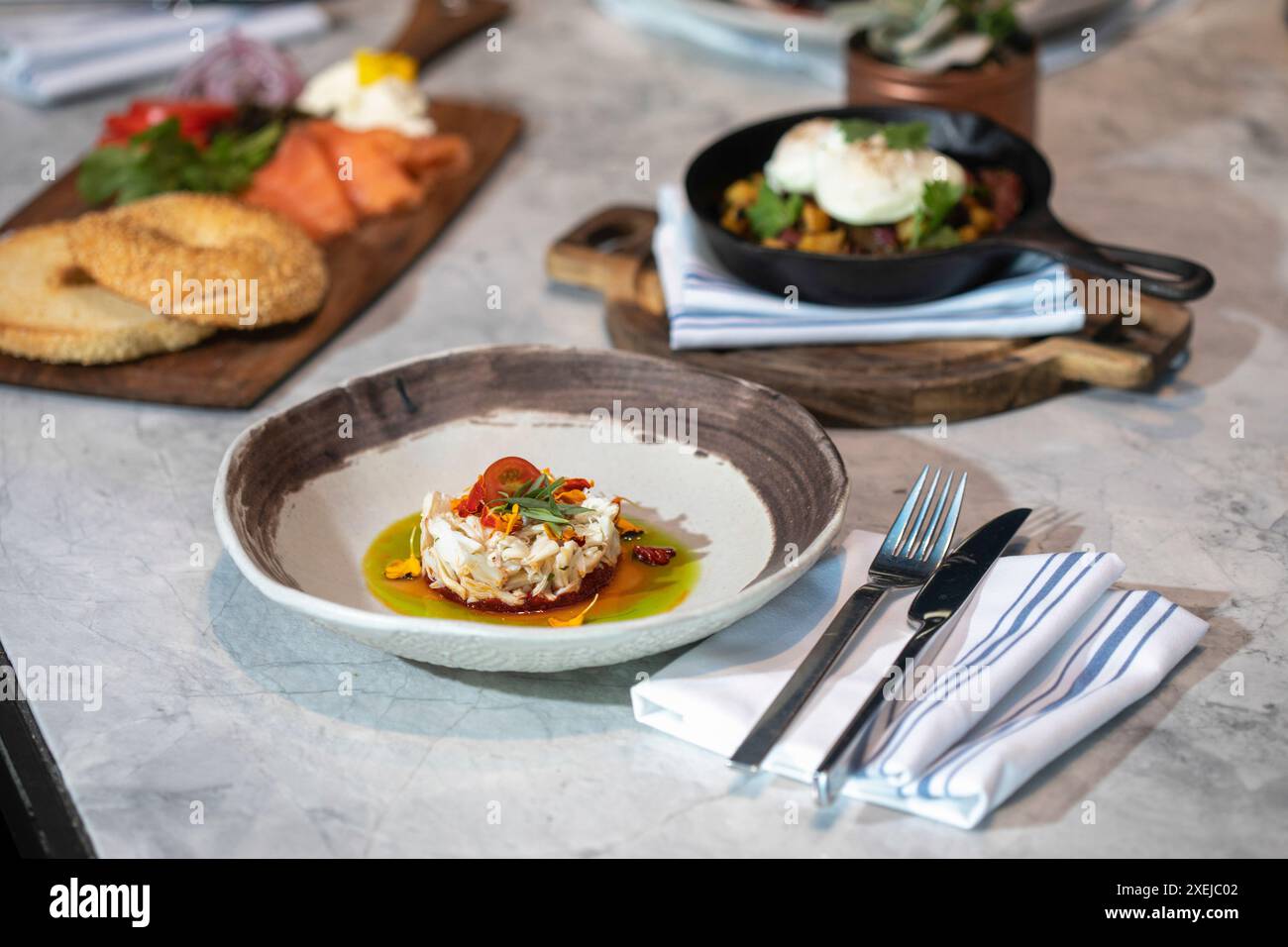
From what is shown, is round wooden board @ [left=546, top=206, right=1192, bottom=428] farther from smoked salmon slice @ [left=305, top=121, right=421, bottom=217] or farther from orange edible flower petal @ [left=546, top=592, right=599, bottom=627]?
smoked salmon slice @ [left=305, top=121, right=421, bottom=217]

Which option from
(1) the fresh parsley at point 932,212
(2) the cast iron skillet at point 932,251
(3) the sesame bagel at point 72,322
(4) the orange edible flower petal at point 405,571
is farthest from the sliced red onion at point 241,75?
(4) the orange edible flower petal at point 405,571

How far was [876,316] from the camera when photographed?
161 centimetres

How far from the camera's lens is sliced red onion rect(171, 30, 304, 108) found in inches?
91.8

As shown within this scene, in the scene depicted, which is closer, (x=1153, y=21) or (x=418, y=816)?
(x=418, y=816)

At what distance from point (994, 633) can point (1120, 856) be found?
8.4 inches

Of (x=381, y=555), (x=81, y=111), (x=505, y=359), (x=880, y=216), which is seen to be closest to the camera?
(x=381, y=555)

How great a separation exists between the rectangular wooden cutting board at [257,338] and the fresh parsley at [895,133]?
653 mm

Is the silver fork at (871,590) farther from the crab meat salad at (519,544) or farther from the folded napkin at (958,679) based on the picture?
the crab meat salad at (519,544)

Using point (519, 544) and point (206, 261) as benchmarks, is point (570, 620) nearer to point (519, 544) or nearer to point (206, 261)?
point (519, 544)

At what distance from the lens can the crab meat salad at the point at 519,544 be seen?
3.81 ft

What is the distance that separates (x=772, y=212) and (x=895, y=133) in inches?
6.6

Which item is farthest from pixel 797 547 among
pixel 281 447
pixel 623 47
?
pixel 623 47

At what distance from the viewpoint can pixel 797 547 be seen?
118 cm

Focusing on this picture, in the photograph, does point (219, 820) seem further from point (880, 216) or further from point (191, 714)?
point (880, 216)
